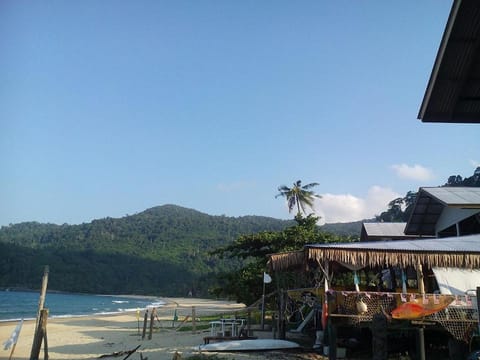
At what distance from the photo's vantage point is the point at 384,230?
2441 centimetres

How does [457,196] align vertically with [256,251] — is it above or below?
above

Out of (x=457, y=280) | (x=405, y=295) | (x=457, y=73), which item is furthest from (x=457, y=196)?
(x=457, y=73)

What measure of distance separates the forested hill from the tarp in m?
73.2

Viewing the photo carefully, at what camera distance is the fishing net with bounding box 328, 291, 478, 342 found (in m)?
10.3

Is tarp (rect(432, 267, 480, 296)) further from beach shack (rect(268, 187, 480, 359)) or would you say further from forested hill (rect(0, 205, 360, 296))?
forested hill (rect(0, 205, 360, 296))

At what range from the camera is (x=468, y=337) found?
10.3 m

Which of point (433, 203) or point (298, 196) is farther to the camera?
point (298, 196)

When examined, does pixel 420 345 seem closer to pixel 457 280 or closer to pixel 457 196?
pixel 457 280

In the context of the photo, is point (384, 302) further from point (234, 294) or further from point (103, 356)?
point (234, 294)

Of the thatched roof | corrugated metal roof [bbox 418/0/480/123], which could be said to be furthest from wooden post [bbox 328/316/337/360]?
corrugated metal roof [bbox 418/0/480/123]

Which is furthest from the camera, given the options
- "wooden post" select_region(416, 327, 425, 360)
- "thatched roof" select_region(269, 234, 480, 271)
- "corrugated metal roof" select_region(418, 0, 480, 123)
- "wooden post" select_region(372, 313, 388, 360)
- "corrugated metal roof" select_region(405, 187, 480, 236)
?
"corrugated metal roof" select_region(405, 187, 480, 236)

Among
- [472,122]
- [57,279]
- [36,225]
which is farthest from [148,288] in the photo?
[472,122]

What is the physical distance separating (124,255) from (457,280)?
12010 cm

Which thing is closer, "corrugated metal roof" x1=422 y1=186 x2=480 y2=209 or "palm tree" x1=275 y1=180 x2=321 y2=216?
"corrugated metal roof" x1=422 y1=186 x2=480 y2=209
